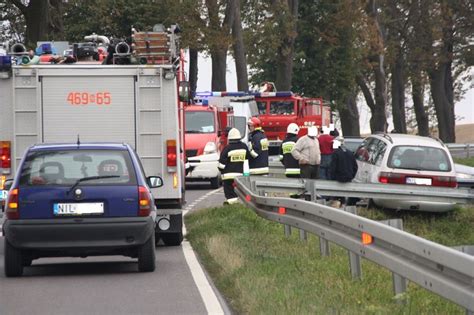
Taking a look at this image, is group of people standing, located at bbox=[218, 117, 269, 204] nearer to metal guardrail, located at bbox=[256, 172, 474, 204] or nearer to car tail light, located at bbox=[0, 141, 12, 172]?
metal guardrail, located at bbox=[256, 172, 474, 204]

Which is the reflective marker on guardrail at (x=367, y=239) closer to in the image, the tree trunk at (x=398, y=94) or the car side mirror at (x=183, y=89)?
the car side mirror at (x=183, y=89)

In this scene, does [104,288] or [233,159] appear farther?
[233,159]

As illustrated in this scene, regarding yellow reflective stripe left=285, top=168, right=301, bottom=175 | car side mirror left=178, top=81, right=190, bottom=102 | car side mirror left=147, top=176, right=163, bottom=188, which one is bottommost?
yellow reflective stripe left=285, top=168, right=301, bottom=175

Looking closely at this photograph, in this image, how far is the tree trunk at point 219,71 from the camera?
5322cm

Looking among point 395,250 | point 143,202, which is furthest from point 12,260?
point 395,250

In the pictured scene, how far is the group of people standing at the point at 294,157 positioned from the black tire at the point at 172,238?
17.8 feet

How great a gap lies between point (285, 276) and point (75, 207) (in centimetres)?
251

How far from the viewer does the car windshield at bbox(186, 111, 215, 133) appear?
35.6 m

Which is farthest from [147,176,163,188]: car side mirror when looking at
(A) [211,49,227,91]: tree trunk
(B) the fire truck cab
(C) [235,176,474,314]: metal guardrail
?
(A) [211,49,227,91]: tree trunk

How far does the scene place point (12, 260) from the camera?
14711 millimetres

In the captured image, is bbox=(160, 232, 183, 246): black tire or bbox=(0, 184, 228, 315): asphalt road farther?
bbox=(160, 232, 183, 246): black tire

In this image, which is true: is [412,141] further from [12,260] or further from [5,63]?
[12,260]

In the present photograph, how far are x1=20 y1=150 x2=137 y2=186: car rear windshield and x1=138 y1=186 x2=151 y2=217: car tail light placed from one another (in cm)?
15

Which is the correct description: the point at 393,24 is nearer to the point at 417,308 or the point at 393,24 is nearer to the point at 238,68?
the point at 238,68
